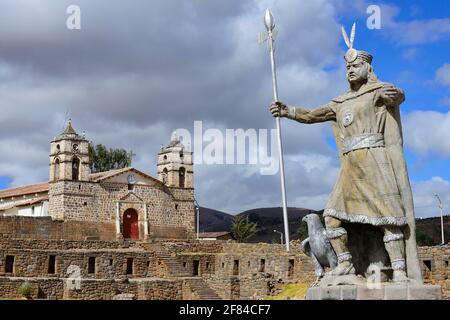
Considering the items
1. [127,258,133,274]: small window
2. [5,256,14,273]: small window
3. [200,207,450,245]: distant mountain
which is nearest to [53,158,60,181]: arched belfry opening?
[127,258,133,274]: small window

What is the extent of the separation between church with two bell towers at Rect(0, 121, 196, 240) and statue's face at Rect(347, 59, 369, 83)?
35.1m

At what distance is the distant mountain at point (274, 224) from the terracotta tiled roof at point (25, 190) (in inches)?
675

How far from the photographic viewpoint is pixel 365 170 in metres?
7.40

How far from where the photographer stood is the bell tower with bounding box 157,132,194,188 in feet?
157

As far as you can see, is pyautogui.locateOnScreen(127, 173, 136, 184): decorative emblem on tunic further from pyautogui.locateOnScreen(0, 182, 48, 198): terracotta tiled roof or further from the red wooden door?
pyautogui.locateOnScreen(0, 182, 48, 198): terracotta tiled roof

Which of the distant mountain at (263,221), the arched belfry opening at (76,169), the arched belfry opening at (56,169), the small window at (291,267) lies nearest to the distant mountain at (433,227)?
the distant mountain at (263,221)

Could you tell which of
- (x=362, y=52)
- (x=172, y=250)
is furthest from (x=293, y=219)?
(x=362, y=52)

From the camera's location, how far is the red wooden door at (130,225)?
44.6 metres

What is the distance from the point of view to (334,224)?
7.48 m

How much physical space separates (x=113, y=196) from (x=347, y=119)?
124 feet

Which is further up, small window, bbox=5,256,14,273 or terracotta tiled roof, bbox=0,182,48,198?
terracotta tiled roof, bbox=0,182,48,198
